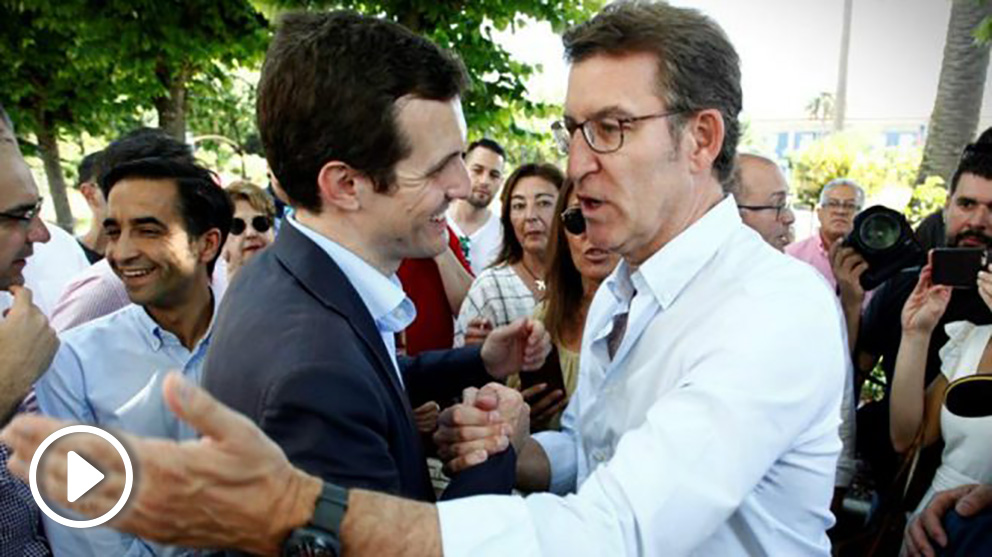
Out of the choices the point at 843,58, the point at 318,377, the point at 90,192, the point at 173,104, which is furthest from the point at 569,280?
the point at 843,58

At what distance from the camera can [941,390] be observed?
2.98m

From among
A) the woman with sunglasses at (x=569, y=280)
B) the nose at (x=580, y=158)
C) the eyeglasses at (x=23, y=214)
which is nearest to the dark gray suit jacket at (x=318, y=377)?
the nose at (x=580, y=158)

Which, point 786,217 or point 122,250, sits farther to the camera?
point 786,217

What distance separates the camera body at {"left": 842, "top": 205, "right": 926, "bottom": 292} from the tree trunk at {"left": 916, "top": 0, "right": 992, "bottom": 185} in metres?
8.21

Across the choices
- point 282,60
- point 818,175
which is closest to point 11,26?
point 282,60

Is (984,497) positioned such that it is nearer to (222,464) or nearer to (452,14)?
(222,464)

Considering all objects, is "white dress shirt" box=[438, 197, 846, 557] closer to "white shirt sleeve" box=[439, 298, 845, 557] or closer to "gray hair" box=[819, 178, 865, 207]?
"white shirt sleeve" box=[439, 298, 845, 557]

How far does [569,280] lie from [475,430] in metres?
1.85

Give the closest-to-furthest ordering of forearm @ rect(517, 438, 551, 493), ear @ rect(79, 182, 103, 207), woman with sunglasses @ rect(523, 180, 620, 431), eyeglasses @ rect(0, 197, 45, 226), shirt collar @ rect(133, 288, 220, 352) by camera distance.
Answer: forearm @ rect(517, 438, 551, 493), eyeglasses @ rect(0, 197, 45, 226), shirt collar @ rect(133, 288, 220, 352), woman with sunglasses @ rect(523, 180, 620, 431), ear @ rect(79, 182, 103, 207)

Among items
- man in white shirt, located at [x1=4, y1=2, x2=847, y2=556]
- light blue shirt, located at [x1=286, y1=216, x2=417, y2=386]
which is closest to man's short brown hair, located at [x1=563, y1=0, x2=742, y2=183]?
man in white shirt, located at [x1=4, y1=2, x2=847, y2=556]

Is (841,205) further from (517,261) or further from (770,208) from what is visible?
(517,261)

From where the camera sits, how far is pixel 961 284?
284 cm

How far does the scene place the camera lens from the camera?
135 inches

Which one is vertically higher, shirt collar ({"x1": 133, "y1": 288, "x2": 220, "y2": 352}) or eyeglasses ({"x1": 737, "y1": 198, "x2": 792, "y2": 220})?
eyeglasses ({"x1": 737, "y1": 198, "x2": 792, "y2": 220})
